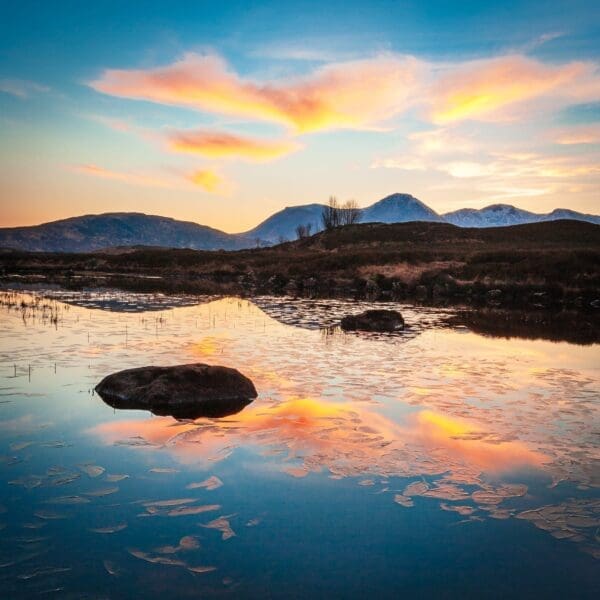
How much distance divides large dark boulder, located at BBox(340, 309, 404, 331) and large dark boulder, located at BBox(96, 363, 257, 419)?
12.4m

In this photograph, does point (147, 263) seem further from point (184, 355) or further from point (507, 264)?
point (184, 355)

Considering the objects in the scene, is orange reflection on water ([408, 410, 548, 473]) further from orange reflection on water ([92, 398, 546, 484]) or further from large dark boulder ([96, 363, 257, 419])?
large dark boulder ([96, 363, 257, 419])

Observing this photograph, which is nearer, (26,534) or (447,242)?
(26,534)

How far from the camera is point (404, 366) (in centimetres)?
1655

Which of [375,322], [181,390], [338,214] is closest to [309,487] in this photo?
[181,390]

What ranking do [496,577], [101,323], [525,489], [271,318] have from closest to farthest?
[496,577], [525,489], [101,323], [271,318]

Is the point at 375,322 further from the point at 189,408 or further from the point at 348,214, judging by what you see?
the point at 348,214

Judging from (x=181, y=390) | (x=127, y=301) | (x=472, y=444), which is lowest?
(x=472, y=444)

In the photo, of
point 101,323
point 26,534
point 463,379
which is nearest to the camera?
point 26,534

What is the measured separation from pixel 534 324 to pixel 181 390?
22.2 metres

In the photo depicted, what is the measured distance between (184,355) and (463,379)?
27.4 ft

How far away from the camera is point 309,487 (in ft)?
25.2

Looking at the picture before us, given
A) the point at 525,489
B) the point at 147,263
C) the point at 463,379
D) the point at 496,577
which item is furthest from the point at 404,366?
the point at 147,263

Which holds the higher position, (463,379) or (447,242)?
(447,242)
